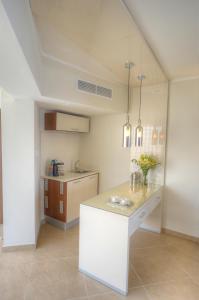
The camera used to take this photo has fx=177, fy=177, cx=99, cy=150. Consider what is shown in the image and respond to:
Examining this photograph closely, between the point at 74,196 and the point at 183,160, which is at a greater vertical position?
the point at 183,160

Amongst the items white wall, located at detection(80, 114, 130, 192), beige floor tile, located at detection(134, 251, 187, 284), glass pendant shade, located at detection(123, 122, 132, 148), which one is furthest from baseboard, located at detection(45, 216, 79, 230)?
glass pendant shade, located at detection(123, 122, 132, 148)

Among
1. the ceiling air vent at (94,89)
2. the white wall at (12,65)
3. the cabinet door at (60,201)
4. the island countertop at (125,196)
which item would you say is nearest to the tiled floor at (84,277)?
the cabinet door at (60,201)

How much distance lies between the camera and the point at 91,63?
7.41ft

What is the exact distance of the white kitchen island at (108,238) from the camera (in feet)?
6.03

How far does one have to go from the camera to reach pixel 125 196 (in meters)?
2.41

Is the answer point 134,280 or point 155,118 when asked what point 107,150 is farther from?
point 134,280

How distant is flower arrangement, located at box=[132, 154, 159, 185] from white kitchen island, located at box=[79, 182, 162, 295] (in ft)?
2.50

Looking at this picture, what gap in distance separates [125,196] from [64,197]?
46.5 inches

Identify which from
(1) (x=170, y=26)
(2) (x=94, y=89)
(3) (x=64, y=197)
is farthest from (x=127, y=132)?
(3) (x=64, y=197)

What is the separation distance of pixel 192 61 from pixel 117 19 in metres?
1.30

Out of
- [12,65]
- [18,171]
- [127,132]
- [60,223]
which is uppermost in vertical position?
[12,65]

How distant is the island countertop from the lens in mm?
1949

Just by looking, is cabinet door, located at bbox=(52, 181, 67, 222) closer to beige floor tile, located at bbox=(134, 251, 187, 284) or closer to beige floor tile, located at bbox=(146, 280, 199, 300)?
beige floor tile, located at bbox=(134, 251, 187, 284)

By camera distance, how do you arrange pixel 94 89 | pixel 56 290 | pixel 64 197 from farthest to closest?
pixel 64 197
pixel 94 89
pixel 56 290
